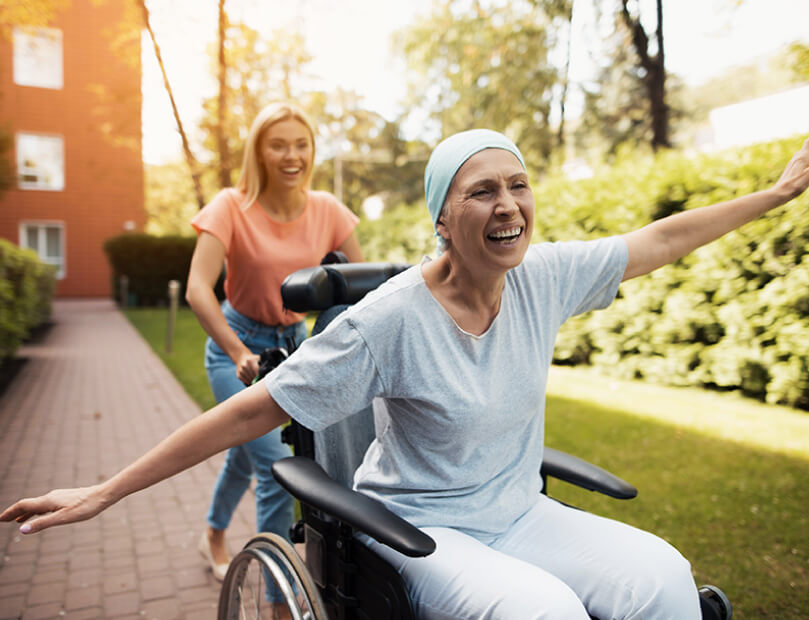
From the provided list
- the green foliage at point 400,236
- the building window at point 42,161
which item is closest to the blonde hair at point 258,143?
the green foliage at point 400,236

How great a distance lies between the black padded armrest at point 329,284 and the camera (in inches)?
77.5

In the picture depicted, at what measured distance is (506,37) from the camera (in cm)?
1719

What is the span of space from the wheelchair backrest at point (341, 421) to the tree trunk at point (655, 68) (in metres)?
12.8

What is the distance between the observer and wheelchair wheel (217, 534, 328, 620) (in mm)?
1621

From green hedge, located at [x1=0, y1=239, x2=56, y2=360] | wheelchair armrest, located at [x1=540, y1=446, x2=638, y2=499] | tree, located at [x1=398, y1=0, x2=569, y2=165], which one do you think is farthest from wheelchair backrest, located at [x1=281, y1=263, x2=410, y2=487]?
tree, located at [x1=398, y1=0, x2=569, y2=165]

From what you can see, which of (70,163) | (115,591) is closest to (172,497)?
(115,591)

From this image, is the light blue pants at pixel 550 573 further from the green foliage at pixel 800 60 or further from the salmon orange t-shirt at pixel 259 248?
the green foliage at pixel 800 60

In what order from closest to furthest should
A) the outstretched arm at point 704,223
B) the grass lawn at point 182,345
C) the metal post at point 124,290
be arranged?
the outstretched arm at point 704,223
the grass lawn at point 182,345
the metal post at point 124,290

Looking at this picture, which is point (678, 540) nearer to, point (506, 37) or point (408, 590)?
point (408, 590)

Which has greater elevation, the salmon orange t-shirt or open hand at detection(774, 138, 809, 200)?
open hand at detection(774, 138, 809, 200)

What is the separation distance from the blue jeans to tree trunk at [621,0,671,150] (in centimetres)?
1242

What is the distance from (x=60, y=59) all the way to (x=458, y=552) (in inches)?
Answer: 992

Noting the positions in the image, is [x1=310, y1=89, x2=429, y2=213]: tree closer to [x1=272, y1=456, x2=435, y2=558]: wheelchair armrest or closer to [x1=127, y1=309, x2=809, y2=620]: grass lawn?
[x1=127, y1=309, x2=809, y2=620]: grass lawn

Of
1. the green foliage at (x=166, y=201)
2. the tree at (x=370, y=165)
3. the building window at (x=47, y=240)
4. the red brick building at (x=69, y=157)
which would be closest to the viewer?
the red brick building at (x=69, y=157)
